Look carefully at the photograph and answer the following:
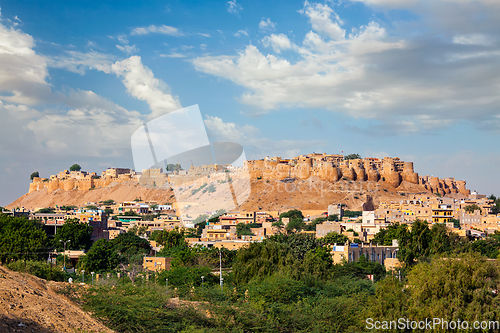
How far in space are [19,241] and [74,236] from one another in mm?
8720

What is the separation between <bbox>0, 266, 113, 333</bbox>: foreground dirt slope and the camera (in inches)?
374

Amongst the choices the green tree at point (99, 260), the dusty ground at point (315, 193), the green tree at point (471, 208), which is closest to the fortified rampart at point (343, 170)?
the dusty ground at point (315, 193)

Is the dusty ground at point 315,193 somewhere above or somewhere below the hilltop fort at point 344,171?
below

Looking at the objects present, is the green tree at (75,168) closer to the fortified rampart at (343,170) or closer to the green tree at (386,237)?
the fortified rampart at (343,170)

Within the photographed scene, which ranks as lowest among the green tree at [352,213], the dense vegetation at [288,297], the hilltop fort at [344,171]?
the dense vegetation at [288,297]

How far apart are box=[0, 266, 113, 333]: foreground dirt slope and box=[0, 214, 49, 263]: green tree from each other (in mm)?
14655

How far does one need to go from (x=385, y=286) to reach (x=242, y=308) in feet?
12.5

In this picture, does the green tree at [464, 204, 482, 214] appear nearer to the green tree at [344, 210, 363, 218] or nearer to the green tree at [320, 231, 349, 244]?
the green tree at [344, 210, 363, 218]

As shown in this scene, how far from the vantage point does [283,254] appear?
2283 centimetres

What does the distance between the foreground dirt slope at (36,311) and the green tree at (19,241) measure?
48.1 ft

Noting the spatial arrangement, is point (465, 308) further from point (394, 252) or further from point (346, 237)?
point (346, 237)

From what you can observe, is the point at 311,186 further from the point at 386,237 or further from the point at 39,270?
the point at 39,270

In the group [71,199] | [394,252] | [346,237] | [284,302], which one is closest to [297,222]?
[346,237]

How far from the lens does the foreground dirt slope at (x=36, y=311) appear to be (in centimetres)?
949
